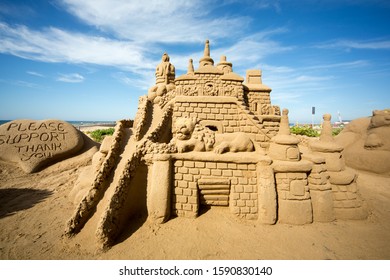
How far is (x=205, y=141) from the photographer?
207 inches

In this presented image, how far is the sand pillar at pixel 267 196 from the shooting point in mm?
4605

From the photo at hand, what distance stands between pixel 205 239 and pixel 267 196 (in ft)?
6.35

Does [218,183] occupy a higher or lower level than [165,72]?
lower

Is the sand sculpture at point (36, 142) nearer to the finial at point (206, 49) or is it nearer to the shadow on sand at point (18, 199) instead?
the shadow on sand at point (18, 199)

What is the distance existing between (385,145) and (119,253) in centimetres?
1299

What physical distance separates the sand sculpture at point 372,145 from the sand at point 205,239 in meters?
4.79

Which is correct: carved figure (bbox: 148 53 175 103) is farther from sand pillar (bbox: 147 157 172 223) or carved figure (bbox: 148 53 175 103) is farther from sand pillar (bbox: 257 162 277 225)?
sand pillar (bbox: 257 162 277 225)

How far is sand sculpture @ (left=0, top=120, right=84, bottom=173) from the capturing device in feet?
29.3

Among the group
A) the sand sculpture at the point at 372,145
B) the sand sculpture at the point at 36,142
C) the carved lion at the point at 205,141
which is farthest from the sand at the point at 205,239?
the sand sculpture at the point at 372,145

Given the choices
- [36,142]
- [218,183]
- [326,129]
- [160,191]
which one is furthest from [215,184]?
[36,142]

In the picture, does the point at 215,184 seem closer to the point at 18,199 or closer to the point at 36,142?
the point at 18,199

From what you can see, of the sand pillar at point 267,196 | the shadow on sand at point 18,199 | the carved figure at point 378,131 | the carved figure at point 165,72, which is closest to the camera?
the sand pillar at point 267,196

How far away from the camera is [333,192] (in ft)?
16.4

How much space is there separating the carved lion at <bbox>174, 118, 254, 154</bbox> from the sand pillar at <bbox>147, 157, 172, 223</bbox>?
67 centimetres
